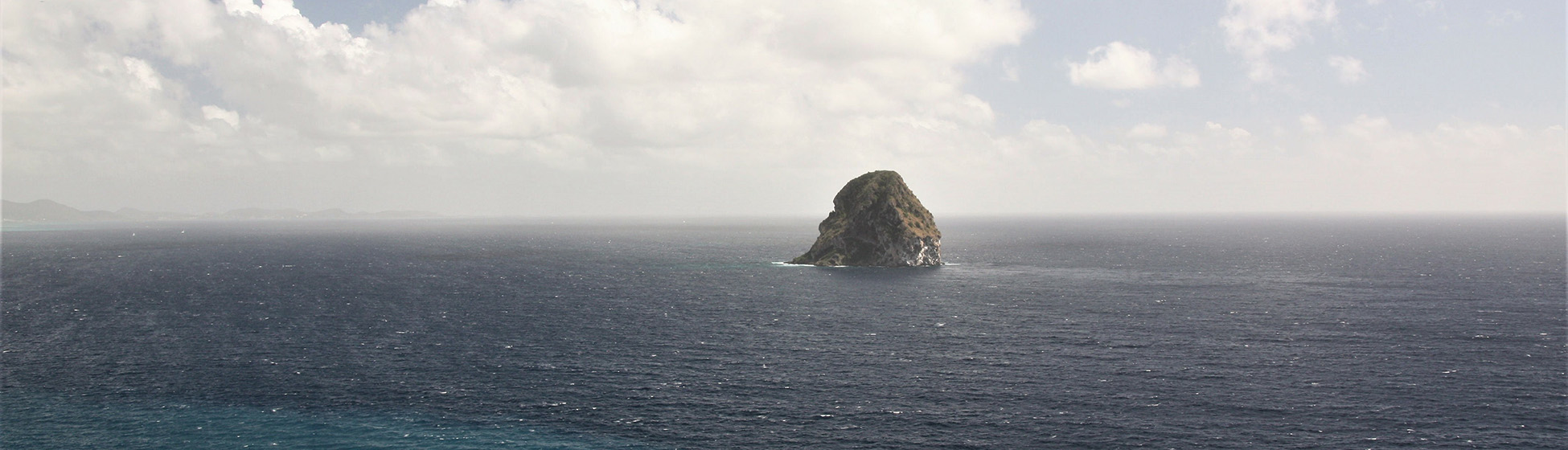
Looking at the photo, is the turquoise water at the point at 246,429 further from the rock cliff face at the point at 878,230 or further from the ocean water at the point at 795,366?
the rock cliff face at the point at 878,230

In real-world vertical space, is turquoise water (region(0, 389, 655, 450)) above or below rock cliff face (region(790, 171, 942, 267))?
below

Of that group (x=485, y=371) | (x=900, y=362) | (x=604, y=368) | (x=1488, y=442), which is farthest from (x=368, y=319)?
(x=1488, y=442)

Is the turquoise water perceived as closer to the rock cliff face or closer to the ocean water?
the ocean water

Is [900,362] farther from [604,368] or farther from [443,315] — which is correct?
[443,315]

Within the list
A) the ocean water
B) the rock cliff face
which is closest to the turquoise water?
the ocean water

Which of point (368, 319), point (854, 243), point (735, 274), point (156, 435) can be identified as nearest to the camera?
point (156, 435)

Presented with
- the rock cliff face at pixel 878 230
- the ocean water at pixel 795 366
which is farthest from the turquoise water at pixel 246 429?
the rock cliff face at pixel 878 230

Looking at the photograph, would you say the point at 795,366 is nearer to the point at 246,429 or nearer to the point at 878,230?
the point at 246,429
